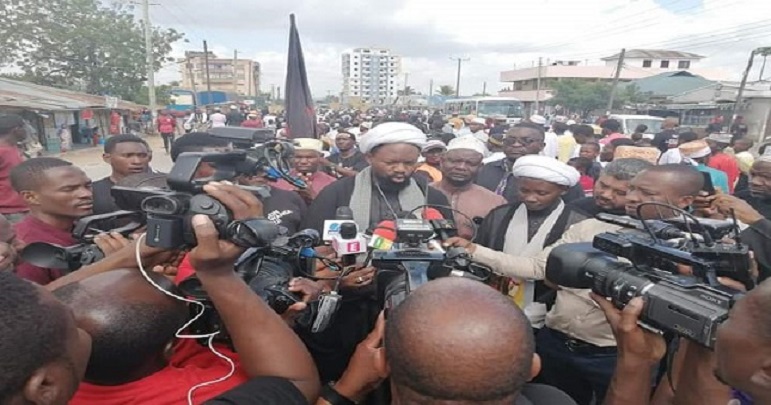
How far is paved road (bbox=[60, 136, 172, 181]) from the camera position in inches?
509

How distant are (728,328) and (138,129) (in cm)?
2692

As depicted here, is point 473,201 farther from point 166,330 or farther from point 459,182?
point 166,330

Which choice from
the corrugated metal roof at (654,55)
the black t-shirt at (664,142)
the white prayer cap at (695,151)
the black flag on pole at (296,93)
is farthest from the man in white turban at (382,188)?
the corrugated metal roof at (654,55)

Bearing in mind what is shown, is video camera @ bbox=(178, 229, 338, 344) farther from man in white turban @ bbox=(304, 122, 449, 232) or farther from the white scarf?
the white scarf

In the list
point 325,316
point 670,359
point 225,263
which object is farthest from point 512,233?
point 225,263

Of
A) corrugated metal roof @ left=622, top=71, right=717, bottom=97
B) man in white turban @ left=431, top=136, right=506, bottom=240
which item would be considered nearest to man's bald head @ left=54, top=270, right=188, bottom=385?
man in white turban @ left=431, top=136, right=506, bottom=240

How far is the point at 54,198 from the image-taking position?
100 inches

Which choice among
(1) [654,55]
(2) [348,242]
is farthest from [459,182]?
(1) [654,55]

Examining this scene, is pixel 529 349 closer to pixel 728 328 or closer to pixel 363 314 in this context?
pixel 728 328

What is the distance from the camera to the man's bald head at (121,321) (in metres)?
1.23

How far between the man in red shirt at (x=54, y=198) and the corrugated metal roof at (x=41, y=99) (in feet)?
43.7

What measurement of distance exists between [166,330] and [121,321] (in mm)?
145

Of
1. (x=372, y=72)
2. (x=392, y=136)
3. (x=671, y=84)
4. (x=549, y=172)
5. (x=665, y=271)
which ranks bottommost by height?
(x=665, y=271)

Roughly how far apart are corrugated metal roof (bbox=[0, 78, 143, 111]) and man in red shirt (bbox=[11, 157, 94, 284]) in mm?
13320
